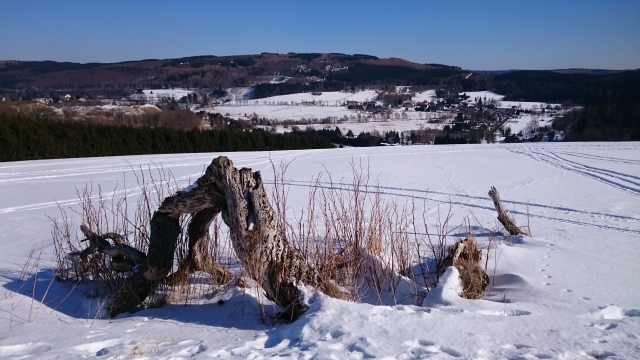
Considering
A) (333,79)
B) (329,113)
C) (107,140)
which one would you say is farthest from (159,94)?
(107,140)

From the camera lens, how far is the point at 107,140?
3144 centimetres

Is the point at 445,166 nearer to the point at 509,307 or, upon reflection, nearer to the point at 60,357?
the point at 509,307

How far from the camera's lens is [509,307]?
336 centimetres

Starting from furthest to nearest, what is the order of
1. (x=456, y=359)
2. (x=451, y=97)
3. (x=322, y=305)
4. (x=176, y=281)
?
(x=451, y=97) < (x=176, y=281) < (x=322, y=305) < (x=456, y=359)

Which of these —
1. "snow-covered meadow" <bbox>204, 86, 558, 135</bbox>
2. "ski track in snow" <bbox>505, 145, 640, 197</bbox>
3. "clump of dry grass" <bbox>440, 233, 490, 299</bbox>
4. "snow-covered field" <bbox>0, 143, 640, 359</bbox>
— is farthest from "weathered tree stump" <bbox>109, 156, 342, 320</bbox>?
"snow-covered meadow" <bbox>204, 86, 558, 135</bbox>

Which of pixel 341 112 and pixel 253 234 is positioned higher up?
pixel 341 112

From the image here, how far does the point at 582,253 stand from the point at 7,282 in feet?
20.9

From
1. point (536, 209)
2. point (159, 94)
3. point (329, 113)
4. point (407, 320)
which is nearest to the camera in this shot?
point (407, 320)

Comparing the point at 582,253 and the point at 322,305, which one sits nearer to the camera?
the point at 322,305

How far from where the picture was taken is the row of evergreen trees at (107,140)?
89.2 ft

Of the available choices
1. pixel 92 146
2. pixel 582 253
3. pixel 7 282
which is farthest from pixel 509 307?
pixel 92 146

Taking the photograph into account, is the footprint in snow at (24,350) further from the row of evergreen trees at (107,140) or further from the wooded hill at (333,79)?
the wooded hill at (333,79)

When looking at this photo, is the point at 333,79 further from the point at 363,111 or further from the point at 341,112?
the point at 341,112

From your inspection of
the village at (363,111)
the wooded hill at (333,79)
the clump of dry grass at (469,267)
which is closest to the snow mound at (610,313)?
the clump of dry grass at (469,267)
